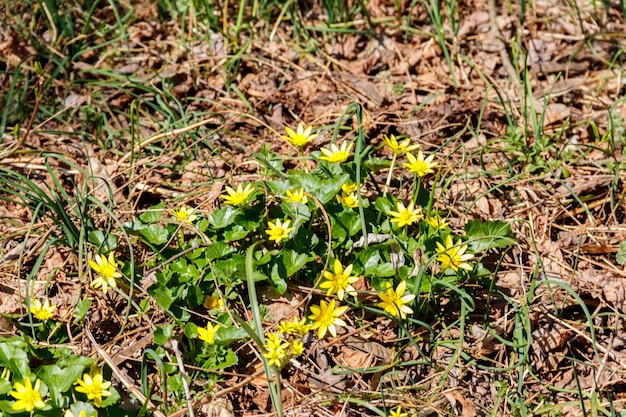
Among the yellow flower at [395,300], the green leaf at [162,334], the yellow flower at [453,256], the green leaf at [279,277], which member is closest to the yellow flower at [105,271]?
the green leaf at [162,334]

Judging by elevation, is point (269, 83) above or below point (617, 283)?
above

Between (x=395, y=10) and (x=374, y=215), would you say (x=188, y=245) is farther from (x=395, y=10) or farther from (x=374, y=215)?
(x=395, y=10)

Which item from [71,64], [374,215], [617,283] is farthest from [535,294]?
[71,64]

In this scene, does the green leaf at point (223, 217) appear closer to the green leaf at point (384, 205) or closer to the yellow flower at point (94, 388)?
the green leaf at point (384, 205)

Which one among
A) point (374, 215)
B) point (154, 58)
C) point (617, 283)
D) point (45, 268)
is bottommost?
point (617, 283)

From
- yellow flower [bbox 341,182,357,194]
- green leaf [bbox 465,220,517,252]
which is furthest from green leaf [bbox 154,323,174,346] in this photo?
green leaf [bbox 465,220,517,252]
